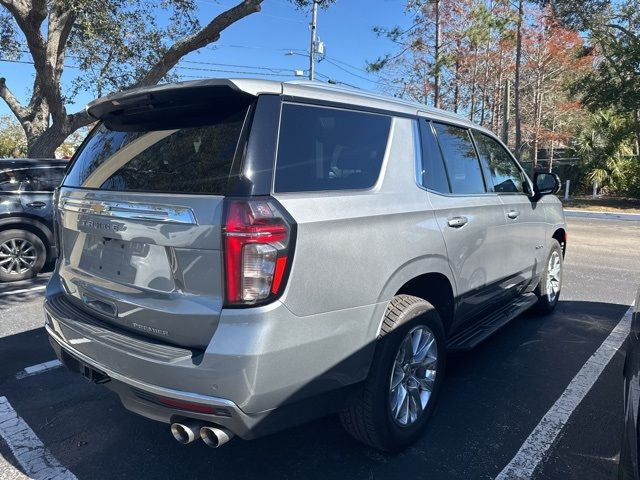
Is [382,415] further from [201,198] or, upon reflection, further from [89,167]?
[89,167]

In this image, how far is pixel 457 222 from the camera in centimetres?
310

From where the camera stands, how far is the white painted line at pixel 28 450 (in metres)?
2.58

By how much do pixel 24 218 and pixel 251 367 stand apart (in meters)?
6.01

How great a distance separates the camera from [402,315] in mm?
2586

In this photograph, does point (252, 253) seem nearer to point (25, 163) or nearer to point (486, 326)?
point (486, 326)

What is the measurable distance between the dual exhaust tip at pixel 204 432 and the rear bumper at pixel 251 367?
0.17 ft

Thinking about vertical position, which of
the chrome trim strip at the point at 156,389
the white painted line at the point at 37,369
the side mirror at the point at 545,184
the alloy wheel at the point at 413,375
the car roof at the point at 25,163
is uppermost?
the car roof at the point at 25,163

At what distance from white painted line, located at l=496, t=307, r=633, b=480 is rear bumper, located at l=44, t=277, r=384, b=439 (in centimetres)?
109

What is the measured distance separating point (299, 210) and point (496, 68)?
27252 mm

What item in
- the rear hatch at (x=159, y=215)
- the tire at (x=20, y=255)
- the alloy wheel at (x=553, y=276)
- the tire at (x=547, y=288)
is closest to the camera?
the rear hatch at (x=159, y=215)

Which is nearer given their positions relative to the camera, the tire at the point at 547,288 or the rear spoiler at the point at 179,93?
the rear spoiler at the point at 179,93

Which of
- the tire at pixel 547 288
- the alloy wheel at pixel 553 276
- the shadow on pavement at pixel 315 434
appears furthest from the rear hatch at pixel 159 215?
the alloy wheel at pixel 553 276

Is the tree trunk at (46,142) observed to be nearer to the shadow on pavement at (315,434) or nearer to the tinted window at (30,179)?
the tinted window at (30,179)

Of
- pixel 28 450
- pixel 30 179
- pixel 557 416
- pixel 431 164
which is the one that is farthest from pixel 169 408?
pixel 30 179
